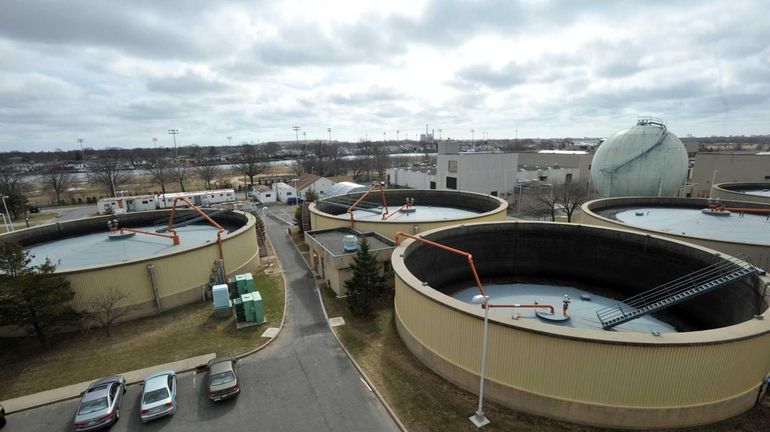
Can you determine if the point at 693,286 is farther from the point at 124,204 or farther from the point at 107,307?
the point at 124,204

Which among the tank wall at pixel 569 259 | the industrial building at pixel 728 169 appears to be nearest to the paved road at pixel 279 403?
the tank wall at pixel 569 259

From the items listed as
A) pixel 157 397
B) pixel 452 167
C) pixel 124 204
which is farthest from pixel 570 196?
pixel 124 204

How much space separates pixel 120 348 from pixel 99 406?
23.2ft

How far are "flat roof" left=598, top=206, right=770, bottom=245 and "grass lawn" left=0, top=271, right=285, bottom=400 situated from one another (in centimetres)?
3248

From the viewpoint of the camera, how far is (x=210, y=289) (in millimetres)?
27531

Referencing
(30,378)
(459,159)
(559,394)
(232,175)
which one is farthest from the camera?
(232,175)

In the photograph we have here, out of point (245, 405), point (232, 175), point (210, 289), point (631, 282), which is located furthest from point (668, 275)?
point (232, 175)

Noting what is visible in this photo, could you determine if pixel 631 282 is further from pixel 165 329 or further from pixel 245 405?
pixel 165 329

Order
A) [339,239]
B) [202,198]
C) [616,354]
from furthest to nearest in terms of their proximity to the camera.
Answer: [202,198], [339,239], [616,354]

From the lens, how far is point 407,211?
39.2 metres

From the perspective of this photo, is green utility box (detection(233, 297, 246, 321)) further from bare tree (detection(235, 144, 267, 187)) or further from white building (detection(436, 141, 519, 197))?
bare tree (detection(235, 144, 267, 187))

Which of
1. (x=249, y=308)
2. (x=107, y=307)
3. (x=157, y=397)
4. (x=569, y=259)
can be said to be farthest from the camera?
(x=569, y=259)

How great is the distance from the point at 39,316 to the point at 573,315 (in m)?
32.4

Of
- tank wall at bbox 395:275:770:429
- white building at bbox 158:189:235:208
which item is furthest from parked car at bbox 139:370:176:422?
white building at bbox 158:189:235:208
